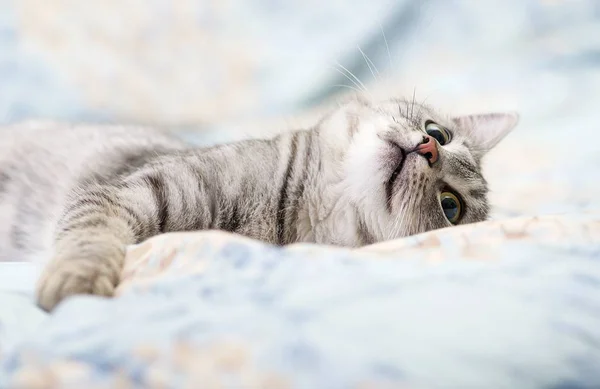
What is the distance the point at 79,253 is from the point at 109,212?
19 centimetres

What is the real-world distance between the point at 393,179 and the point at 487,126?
0.50m

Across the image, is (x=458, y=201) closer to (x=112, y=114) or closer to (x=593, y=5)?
(x=593, y=5)

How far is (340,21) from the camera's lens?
6.71 ft

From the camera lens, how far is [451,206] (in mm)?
1139

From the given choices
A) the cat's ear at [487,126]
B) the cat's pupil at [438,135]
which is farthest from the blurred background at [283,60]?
the cat's pupil at [438,135]

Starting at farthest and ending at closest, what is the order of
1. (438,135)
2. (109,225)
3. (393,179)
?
(438,135) → (393,179) → (109,225)

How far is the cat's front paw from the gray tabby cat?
2.9 inches

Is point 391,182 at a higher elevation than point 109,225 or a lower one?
higher

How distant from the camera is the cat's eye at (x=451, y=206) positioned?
1.12 metres

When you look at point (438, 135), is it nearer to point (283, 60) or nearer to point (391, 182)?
point (391, 182)

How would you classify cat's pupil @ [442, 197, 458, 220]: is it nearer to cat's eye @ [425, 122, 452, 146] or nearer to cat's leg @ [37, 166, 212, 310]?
cat's eye @ [425, 122, 452, 146]

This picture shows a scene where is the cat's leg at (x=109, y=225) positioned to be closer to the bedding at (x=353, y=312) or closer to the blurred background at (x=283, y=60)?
the bedding at (x=353, y=312)

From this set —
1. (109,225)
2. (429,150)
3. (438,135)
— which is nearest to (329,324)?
(109,225)

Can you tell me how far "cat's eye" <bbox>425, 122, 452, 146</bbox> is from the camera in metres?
1.25
